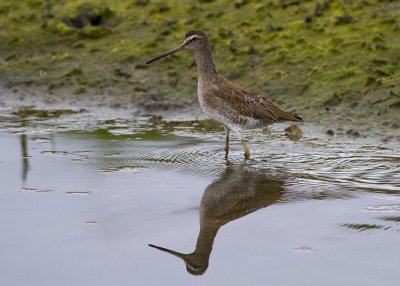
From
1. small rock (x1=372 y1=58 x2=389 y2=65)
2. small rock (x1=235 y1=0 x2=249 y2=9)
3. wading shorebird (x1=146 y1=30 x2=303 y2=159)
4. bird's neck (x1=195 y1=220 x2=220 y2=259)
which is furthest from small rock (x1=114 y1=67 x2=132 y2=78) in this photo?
bird's neck (x1=195 y1=220 x2=220 y2=259)

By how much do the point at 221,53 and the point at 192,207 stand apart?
203 inches

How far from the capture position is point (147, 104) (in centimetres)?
1096

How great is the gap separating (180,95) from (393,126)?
303 centimetres

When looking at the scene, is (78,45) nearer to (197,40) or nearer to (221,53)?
(221,53)

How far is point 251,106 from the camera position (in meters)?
9.11

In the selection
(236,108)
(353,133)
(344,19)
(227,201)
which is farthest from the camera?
(344,19)

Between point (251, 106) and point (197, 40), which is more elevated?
point (197, 40)

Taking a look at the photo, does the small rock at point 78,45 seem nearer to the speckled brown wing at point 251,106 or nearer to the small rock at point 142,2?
the small rock at point 142,2

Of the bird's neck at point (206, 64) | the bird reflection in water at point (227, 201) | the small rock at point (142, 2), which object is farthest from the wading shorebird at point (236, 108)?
the small rock at point (142, 2)

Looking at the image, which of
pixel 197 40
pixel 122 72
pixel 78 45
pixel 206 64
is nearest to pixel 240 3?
pixel 122 72

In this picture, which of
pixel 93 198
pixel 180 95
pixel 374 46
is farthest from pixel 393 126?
pixel 93 198

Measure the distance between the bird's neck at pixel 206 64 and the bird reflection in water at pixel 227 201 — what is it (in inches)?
58.0

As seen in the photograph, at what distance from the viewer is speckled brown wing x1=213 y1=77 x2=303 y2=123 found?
9.09m

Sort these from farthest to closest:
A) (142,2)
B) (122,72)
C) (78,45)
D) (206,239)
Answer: (142,2) < (78,45) < (122,72) < (206,239)
